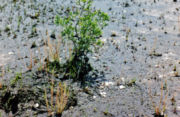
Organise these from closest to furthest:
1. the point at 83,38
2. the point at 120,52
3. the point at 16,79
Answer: the point at 16,79 → the point at 83,38 → the point at 120,52

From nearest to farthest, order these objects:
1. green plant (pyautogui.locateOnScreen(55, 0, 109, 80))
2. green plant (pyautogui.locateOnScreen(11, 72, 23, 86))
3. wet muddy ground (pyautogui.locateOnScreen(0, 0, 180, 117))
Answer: wet muddy ground (pyautogui.locateOnScreen(0, 0, 180, 117)), green plant (pyautogui.locateOnScreen(11, 72, 23, 86)), green plant (pyautogui.locateOnScreen(55, 0, 109, 80))

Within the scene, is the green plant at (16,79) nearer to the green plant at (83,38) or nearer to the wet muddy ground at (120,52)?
the wet muddy ground at (120,52)

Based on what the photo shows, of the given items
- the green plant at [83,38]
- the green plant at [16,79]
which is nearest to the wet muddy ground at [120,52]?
the green plant at [16,79]

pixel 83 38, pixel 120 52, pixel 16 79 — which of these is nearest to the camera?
pixel 16 79

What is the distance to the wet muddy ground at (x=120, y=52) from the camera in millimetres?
5129

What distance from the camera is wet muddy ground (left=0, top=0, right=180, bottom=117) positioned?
16.8 feet

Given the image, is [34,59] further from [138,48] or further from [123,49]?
[138,48]

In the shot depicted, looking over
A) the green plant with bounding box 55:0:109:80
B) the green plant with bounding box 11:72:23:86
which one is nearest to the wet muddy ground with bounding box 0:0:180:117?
the green plant with bounding box 11:72:23:86

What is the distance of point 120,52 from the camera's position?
7465 millimetres

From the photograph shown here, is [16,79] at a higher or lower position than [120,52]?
lower

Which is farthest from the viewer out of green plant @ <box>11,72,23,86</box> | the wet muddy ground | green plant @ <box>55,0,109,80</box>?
green plant @ <box>55,0,109,80</box>

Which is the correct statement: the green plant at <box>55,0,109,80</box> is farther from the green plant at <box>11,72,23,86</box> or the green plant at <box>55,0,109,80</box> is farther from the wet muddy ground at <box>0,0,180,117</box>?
the green plant at <box>11,72,23,86</box>

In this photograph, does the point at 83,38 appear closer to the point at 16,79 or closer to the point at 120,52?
the point at 120,52

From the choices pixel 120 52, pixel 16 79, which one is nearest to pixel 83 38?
pixel 120 52
